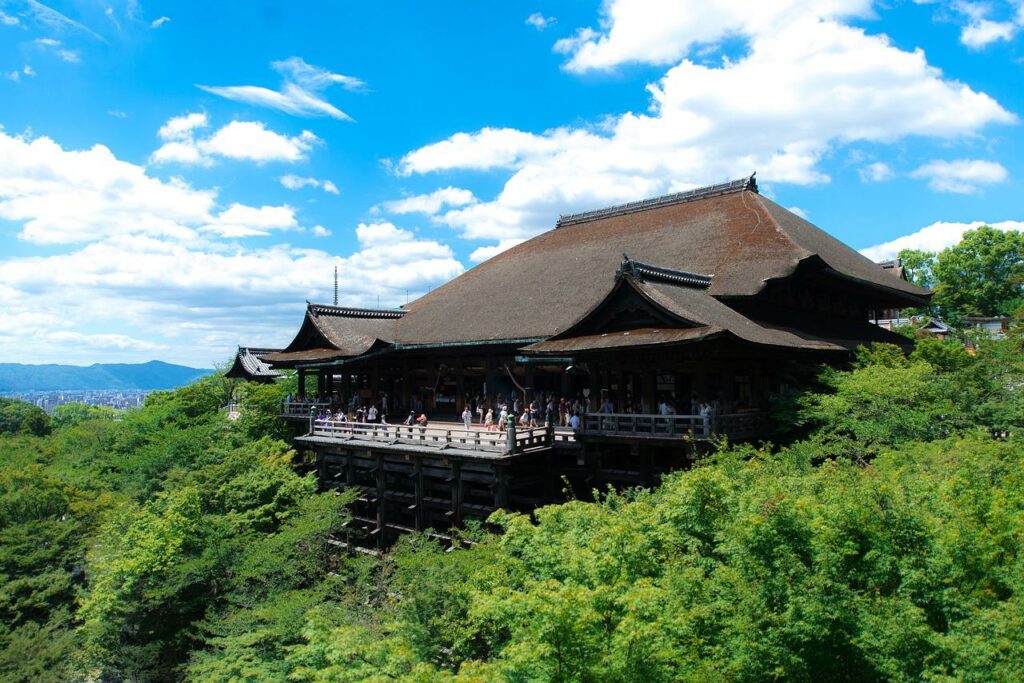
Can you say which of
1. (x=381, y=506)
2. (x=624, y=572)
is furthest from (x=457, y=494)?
(x=624, y=572)

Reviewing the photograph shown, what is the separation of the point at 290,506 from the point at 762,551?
693 inches

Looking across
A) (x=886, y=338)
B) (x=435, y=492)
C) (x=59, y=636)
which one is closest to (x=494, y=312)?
(x=435, y=492)

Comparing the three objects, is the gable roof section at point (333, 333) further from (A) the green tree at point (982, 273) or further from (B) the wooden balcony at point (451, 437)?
(A) the green tree at point (982, 273)

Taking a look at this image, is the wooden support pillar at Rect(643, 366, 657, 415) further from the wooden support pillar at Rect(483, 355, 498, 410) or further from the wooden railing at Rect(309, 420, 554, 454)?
the wooden support pillar at Rect(483, 355, 498, 410)

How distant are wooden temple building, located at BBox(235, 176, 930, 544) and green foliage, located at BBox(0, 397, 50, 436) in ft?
143

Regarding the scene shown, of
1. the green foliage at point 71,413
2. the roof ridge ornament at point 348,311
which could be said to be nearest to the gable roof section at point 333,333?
the roof ridge ornament at point 348,311

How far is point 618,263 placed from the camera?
91.1ft

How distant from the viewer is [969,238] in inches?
2088

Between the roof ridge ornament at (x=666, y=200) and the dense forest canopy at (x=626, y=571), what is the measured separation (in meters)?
11.9

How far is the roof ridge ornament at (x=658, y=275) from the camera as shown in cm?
1966

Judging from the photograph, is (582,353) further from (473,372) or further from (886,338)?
(886,338)

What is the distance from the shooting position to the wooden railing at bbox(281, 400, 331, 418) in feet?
98.7

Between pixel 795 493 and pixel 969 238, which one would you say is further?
pixel 969 238

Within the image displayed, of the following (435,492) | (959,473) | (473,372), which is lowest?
(435,492)
